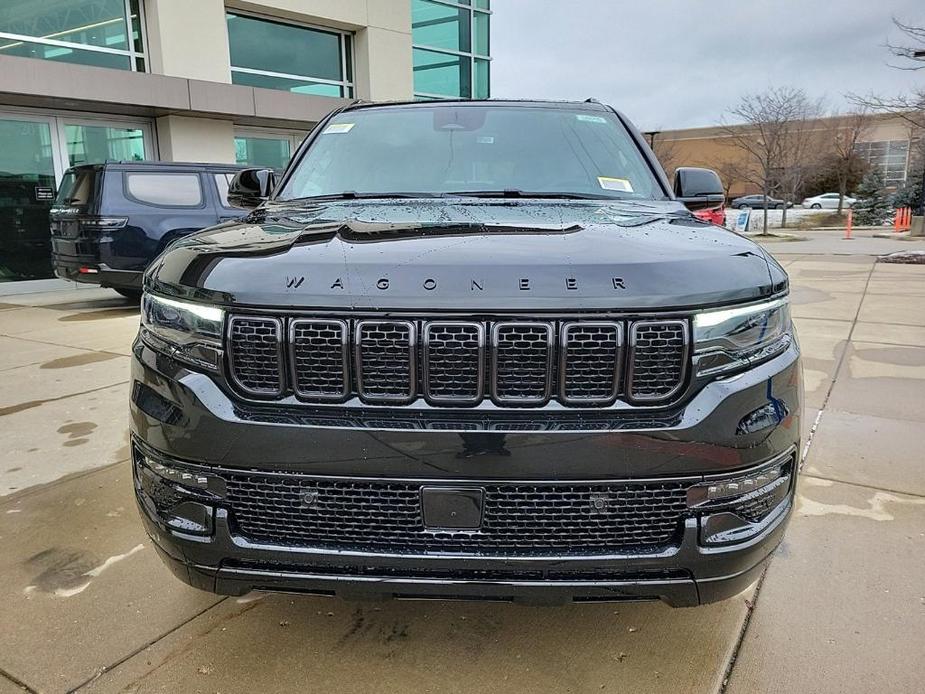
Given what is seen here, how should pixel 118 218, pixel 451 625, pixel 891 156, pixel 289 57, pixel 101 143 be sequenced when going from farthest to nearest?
pixel 891 156, pixel 289 57, pixel 101 143, pixel 118 218, pixel 451 625

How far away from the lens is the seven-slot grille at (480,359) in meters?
1.66

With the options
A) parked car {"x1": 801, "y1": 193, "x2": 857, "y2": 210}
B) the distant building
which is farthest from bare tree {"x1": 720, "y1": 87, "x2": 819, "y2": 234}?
parked car {"x1": 801, "y1": 193, "x2": 857, "y2": 210}

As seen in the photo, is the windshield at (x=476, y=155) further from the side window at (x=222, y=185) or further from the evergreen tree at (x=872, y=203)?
the evergreen tree at (x=872, y=203)

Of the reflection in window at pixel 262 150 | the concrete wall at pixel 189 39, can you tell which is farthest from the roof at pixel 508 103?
the reflection in window at pixel 262 150

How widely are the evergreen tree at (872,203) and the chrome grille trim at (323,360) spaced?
130 ft

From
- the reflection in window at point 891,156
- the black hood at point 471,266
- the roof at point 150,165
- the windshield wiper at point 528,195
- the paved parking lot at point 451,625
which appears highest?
the reflection in window at point 891,156

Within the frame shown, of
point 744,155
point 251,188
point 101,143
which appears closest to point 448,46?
point 101,143

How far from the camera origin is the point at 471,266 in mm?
1711

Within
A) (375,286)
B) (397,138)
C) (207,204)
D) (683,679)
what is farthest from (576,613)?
(207,204)

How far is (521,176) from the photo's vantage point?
2975mm

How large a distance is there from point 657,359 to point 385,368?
668 millimetres

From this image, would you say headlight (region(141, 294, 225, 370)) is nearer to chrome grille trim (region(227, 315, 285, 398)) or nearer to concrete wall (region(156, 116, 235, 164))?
chrome grille trim (region(227, 315, 285, 398))

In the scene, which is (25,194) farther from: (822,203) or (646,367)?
(822,203)

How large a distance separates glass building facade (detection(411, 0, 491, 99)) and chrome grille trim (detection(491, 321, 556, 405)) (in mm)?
16759
